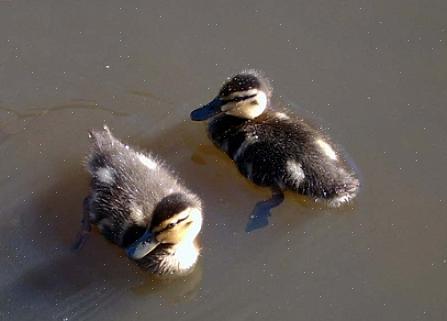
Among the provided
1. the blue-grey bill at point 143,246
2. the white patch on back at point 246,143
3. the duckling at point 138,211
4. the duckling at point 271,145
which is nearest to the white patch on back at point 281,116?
the duckling at point 271,145

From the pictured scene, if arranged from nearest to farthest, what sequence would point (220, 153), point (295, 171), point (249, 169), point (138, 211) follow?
point (138, 211) → point (295, 171) → point (249, 169) → point (220, 153)

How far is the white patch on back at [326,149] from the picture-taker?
3.17m

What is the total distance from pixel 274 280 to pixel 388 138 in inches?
32.5

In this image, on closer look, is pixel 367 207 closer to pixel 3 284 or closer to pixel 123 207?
pixel 123 207

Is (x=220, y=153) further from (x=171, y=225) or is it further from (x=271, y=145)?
(x=171, y=225)

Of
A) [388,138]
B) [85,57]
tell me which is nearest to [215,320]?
[388,138]

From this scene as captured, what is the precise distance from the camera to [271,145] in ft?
10.6

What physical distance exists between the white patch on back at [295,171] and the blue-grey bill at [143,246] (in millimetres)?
595

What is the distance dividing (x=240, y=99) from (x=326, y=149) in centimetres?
39

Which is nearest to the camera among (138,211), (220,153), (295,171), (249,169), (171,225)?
(171,225)

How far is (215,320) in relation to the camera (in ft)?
9.68

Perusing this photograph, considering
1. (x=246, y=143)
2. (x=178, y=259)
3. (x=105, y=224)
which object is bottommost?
(x=178, y=259)

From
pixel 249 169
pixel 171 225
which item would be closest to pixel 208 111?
pixel 249 169

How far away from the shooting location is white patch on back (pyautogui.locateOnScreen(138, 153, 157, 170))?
3.15 metres
